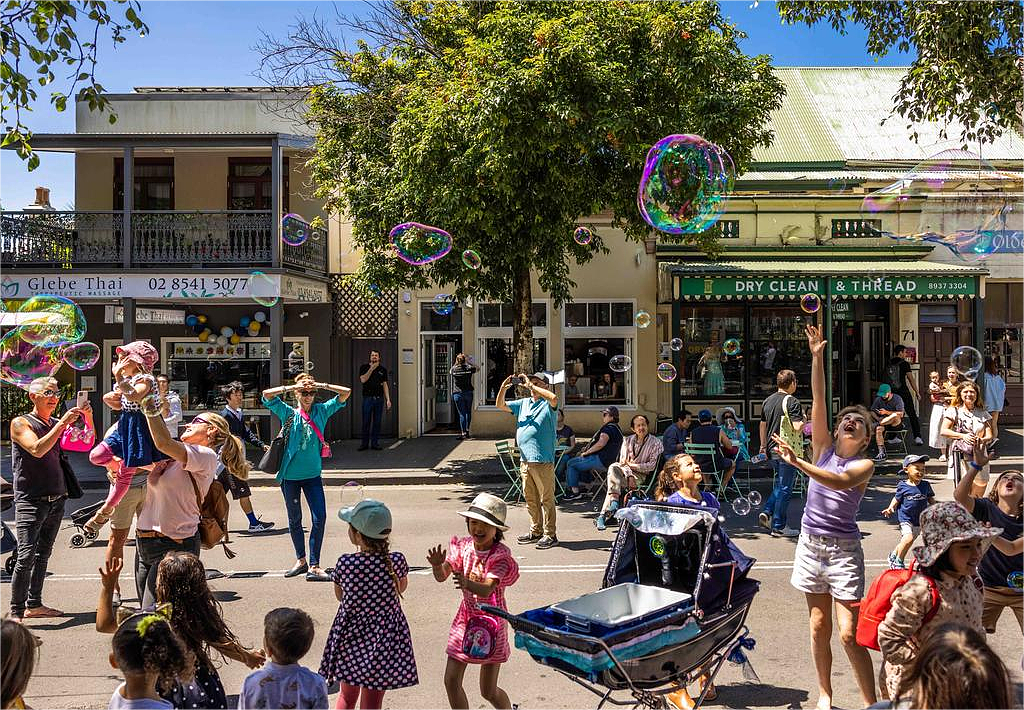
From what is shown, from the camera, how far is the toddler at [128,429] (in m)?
5.78

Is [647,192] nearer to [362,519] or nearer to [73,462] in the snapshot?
[362,519]

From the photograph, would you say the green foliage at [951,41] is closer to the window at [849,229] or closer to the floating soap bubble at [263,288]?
the window at [849,229]

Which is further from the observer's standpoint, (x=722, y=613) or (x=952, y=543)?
(x=722, y=613)

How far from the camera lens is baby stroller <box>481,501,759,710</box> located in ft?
13.5

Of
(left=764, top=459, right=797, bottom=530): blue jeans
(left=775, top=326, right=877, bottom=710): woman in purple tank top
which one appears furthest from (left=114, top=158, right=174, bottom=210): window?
(left=775, top=326, right=877, bottom=710): woman in purple tank top

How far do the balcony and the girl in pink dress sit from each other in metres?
13.7

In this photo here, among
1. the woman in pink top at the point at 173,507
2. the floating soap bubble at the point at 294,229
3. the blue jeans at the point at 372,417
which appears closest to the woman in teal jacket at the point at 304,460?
the woman in pink top at the point at 173,507

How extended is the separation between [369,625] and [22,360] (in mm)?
6086

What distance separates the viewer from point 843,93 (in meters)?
23.4

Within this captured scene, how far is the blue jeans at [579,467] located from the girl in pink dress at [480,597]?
8133mm

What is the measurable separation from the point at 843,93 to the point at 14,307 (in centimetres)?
2063

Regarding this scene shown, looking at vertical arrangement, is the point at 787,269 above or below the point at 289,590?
above

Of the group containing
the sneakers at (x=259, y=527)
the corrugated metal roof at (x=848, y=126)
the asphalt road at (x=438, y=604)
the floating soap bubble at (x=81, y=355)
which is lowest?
the asphalt road at (x=438, y=604)

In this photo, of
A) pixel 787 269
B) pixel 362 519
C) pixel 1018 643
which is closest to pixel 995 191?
pixel 787 269
